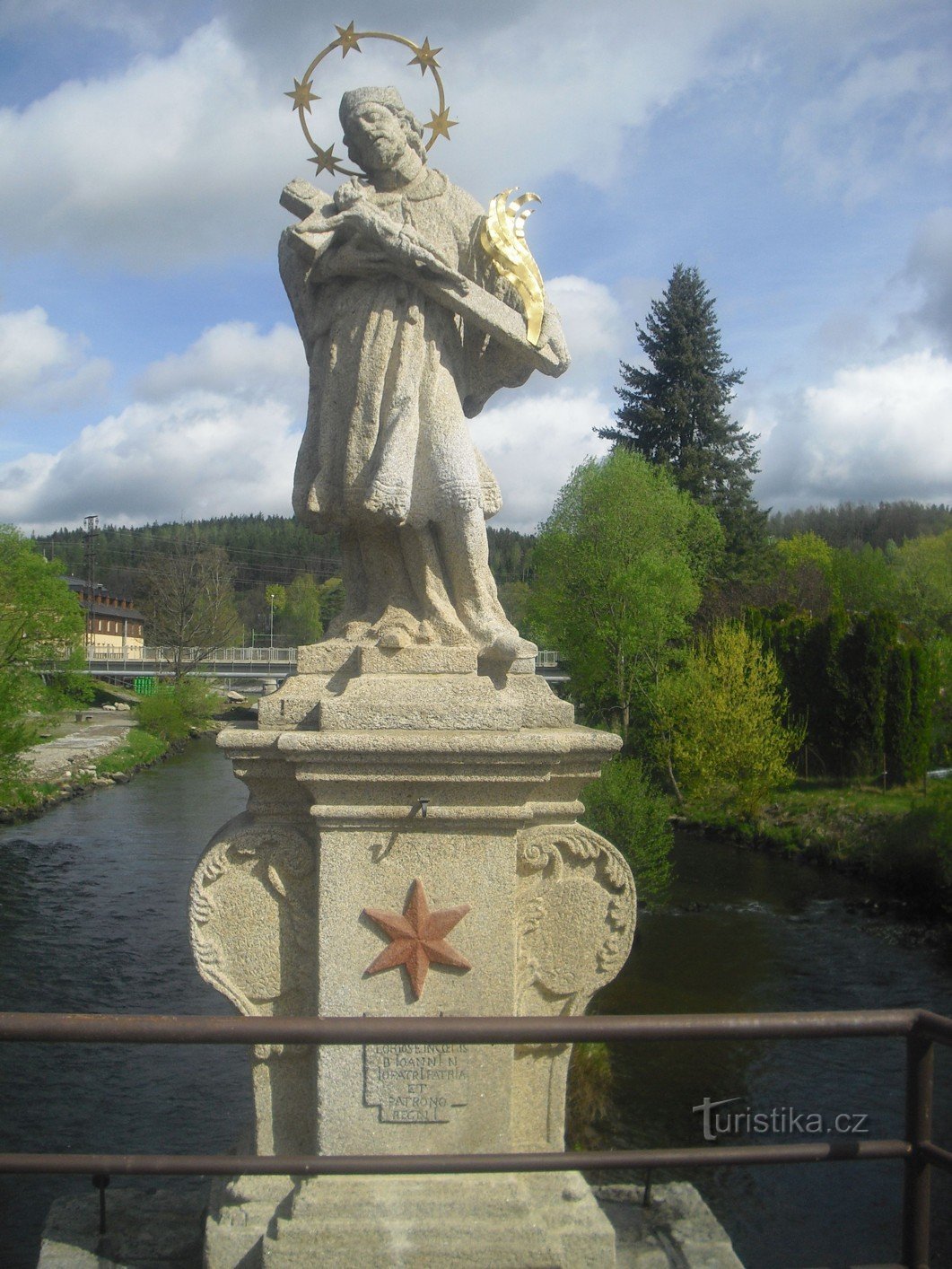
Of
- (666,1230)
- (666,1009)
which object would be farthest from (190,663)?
(666,1230)

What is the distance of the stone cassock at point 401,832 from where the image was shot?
3559mm

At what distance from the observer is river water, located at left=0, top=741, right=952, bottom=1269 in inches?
391

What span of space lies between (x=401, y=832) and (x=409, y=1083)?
0.85 m

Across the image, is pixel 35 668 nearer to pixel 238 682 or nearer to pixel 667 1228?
pixel 667 1228

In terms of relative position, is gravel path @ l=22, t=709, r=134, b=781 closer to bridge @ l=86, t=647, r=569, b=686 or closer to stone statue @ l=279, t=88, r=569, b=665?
bridge @ l=86, t=647, r=569, b=686

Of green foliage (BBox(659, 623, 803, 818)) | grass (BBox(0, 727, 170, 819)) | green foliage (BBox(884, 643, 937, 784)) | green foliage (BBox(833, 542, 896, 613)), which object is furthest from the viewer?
green foliage (BBox(833, 542, 896, 613))

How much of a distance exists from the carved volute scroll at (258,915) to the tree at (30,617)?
24.4 metres

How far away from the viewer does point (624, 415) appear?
39.5m

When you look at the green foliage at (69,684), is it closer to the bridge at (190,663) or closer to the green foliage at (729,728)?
the green foliage at (729,728)

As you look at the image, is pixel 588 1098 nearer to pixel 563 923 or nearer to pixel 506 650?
pixel 563 923

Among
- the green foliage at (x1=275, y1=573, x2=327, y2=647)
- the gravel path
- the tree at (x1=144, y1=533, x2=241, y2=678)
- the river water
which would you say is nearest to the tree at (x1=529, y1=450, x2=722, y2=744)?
the river water

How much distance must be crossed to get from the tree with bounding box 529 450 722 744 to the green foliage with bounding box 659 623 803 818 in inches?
174

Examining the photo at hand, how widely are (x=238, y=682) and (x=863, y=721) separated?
46.8 m

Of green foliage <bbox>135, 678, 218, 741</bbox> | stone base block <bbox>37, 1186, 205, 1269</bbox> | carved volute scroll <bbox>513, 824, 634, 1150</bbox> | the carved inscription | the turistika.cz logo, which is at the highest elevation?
carved volute scroll <bbox>513, 824, 634, 1150</bbox>
